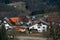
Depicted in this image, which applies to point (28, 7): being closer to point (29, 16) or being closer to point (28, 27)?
point (29, 16)

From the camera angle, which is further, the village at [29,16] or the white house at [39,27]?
the white house at [39,27]

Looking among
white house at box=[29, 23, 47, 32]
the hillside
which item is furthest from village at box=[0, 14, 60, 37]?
the hillside

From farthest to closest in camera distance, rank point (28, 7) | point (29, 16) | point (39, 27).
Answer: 1. point (28, 7)
2. point (29, 16)
3. point (39, 27)

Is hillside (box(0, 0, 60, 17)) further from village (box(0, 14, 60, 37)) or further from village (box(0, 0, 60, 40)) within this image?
village (box(0, 14, 60, 37))

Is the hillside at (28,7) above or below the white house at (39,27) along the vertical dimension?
below

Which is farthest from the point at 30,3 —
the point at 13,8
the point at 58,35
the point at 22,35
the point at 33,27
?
the point at 58,35

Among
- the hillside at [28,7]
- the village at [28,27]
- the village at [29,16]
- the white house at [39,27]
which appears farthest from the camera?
the hillside at [28,7]

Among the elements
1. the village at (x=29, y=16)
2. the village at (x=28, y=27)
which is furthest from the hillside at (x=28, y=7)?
the village at (x=28, y=27)

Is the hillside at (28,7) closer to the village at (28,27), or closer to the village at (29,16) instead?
the village at (29,16)

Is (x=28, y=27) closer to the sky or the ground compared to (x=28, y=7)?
closer to the sky

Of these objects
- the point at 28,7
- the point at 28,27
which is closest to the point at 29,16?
the point at 28,7

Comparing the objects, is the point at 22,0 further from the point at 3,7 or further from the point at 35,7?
the point at 3,7
